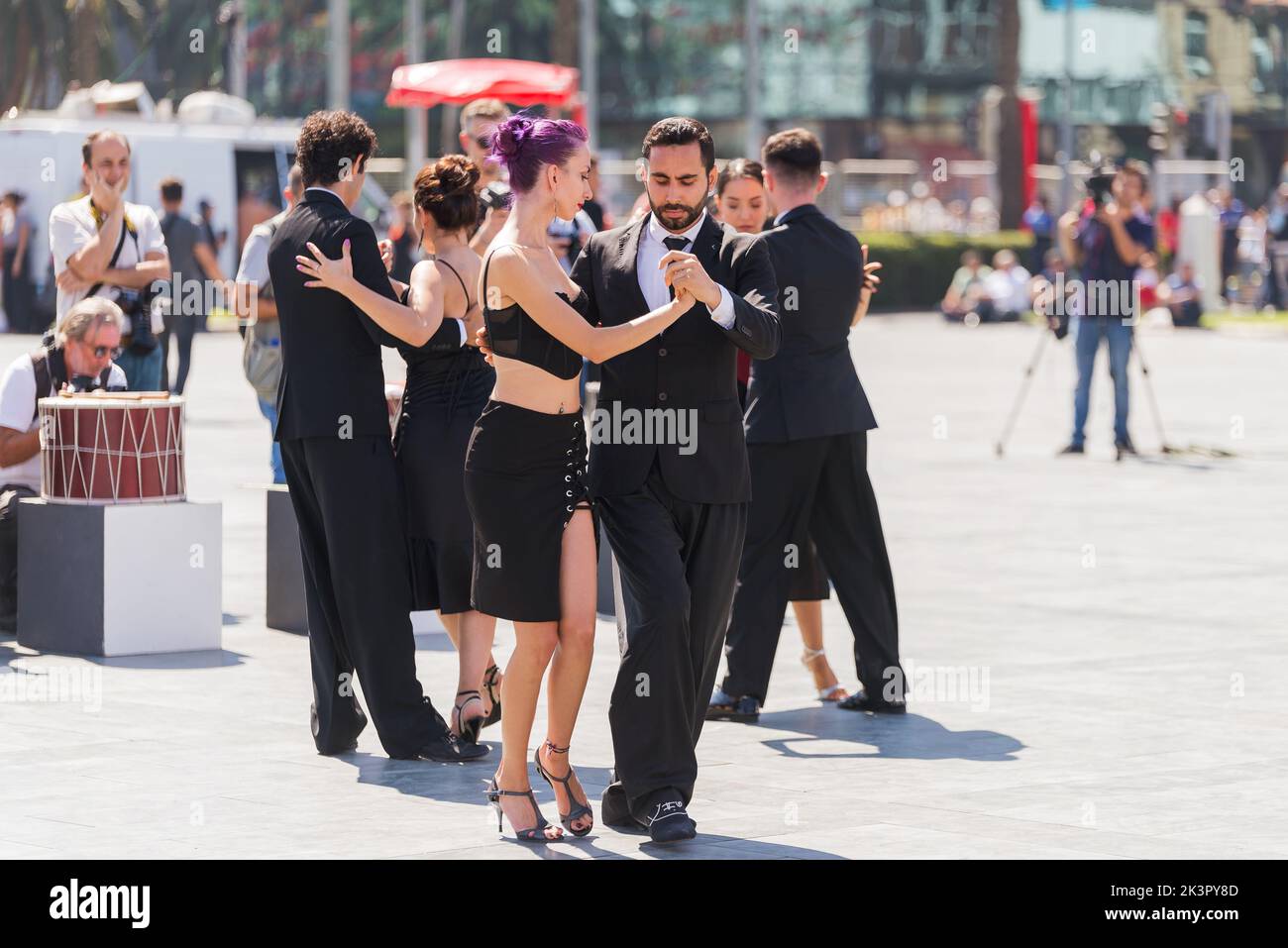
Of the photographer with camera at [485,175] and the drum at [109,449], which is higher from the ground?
the photographer with camera at [485,175]

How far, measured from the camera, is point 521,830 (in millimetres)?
6375

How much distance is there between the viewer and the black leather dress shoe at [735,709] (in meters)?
8.32

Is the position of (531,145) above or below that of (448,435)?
above

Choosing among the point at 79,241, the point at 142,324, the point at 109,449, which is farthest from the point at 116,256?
the point at 109,449

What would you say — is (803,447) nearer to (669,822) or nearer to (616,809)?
(616,809)

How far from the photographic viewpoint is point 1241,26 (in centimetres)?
6688

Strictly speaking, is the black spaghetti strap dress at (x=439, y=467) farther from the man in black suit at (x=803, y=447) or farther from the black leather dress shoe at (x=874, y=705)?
the black leather dress shoe at (x=874, y=705)

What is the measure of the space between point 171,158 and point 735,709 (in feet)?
84.0

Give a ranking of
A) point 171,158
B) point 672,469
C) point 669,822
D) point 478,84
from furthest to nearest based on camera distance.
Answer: point 171,158, point 478,84, point 672,469, point 669,822

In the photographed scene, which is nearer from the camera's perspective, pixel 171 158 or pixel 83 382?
pixel 83 382

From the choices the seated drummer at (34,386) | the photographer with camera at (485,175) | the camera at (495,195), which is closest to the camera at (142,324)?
the seated drummer at (34,386)

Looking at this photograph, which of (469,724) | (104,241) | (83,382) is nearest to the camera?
(469,724)
